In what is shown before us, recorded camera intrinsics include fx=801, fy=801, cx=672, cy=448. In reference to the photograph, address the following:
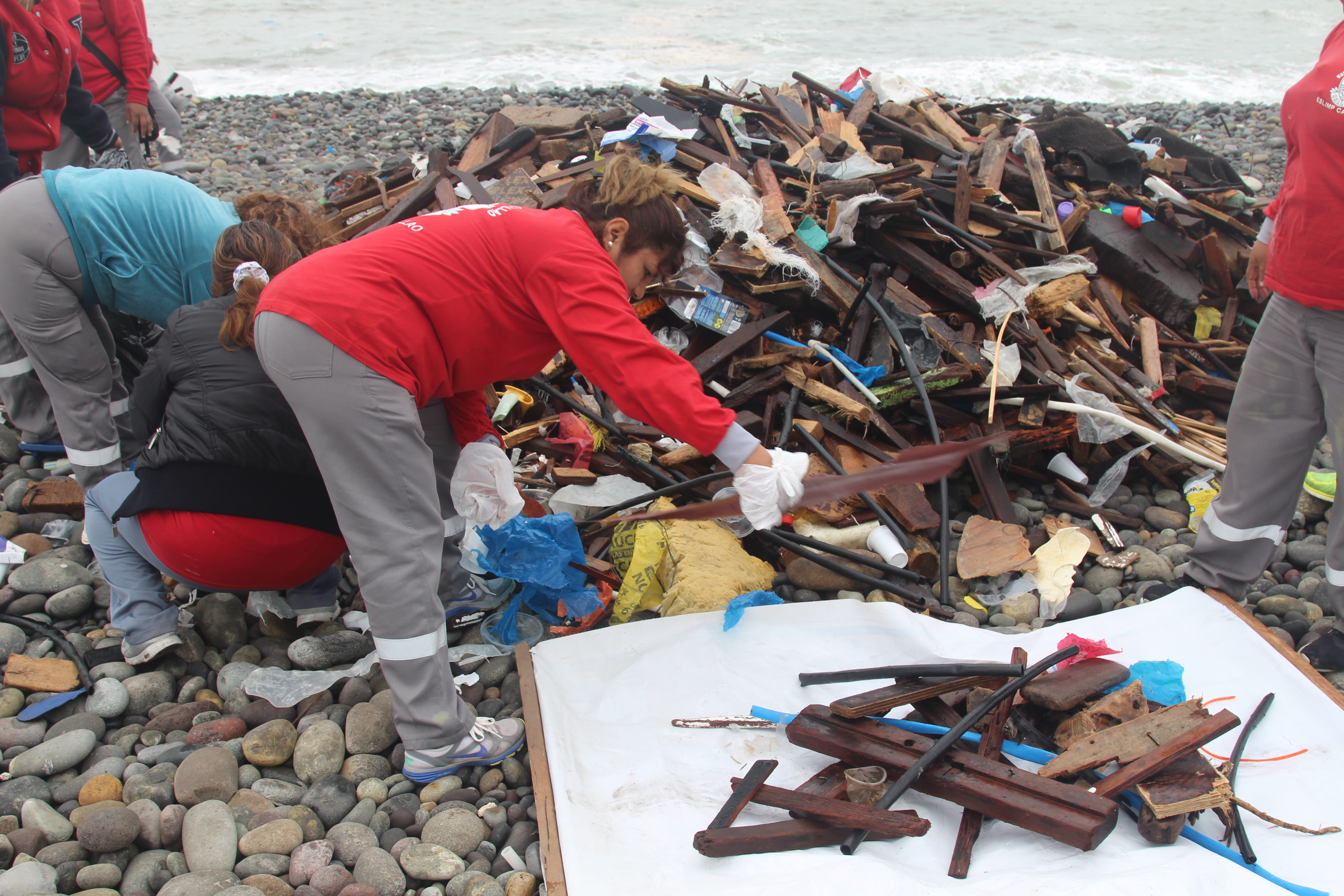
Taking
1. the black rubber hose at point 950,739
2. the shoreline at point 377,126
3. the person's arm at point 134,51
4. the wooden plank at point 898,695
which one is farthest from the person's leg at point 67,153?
the black rubber hose at point 950,739

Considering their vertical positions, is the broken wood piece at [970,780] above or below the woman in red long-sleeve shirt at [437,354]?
below

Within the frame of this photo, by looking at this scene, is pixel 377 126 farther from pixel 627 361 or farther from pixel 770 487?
pixel 770 487

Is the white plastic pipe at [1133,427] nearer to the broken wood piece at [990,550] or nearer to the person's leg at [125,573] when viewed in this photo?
the broken wood piece at [990,550]

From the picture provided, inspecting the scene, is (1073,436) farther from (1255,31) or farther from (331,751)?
(1255,31)

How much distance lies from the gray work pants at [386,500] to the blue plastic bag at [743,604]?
1.03 metres

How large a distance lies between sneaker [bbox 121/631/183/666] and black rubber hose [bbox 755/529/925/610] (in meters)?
2.40

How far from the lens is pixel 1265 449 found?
10.5 feet

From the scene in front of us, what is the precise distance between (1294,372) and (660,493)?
2.56 meters

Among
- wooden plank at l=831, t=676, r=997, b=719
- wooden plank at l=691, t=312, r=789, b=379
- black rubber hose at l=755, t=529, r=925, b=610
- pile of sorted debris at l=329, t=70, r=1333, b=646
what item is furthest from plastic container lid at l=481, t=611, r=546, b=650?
wooden plank at l=691, t=312, r=789, b=379

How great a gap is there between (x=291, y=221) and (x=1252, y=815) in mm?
3883

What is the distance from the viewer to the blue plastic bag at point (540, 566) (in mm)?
3248

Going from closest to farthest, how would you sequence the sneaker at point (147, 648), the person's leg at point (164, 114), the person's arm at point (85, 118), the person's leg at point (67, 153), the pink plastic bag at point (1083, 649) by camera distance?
the pink plastic bag at point (1083, 649) < the sneaker at point (147, 648) < the person's arm at point (85, 118) < the person's leg at point (67, 153) < the person's leg at point (164, 114)

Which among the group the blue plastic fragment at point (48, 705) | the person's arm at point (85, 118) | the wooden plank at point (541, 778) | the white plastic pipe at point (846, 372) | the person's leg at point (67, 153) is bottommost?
the blue plastic fragment at point (48, 705)

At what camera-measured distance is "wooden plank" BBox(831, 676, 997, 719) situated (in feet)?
8.40
